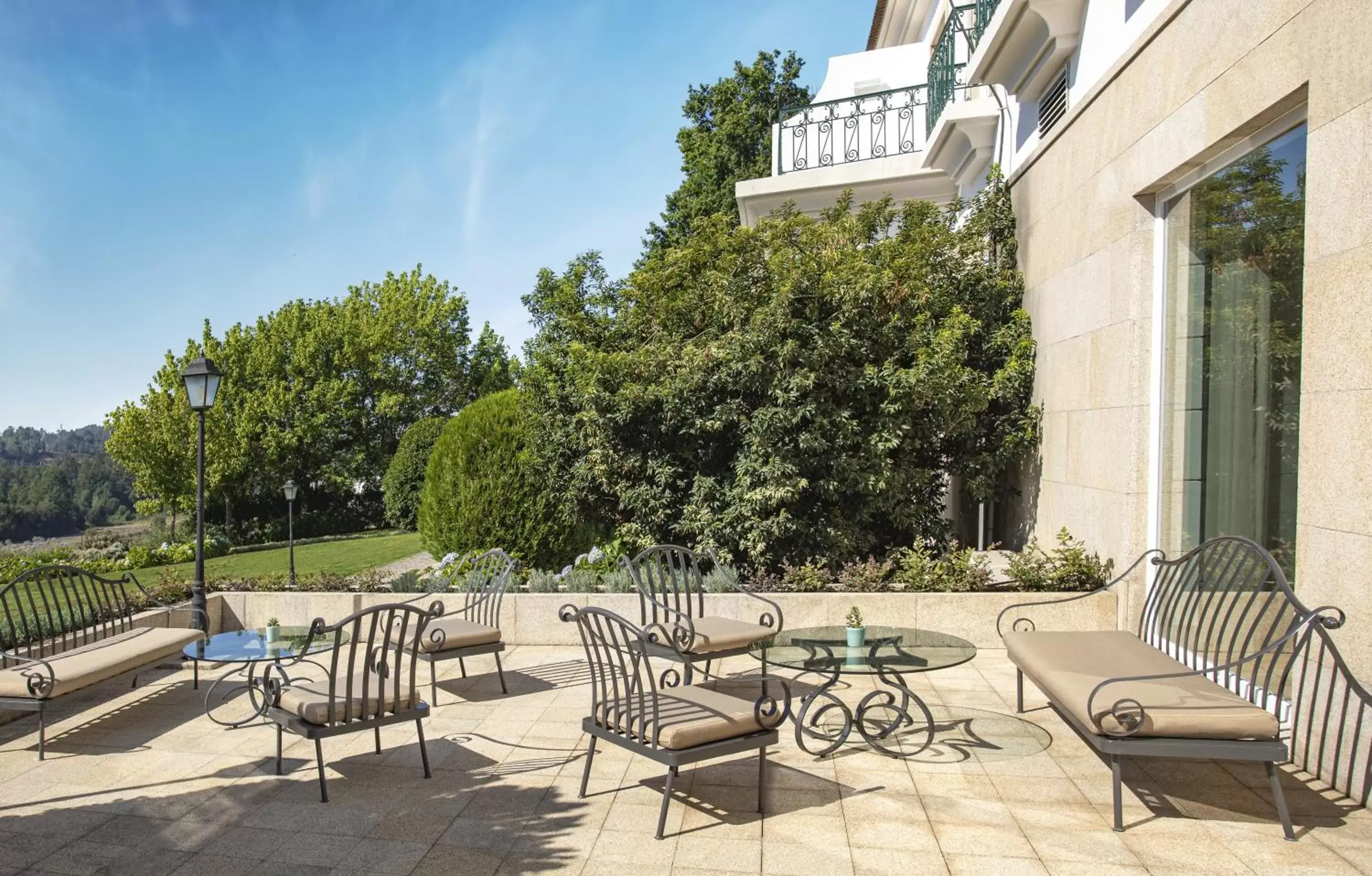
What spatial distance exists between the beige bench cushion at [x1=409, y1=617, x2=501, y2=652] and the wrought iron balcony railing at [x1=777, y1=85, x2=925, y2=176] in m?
9.27

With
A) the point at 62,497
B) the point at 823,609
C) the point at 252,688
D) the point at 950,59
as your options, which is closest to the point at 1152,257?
the point at 823,609

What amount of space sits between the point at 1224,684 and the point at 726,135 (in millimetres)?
19538

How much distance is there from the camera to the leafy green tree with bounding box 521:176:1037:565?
820cm

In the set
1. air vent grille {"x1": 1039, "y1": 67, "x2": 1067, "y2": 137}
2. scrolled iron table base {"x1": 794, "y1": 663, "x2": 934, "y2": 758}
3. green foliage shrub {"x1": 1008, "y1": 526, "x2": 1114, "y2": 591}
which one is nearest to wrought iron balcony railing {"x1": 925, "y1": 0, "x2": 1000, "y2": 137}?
air vent grille {"x1": 1039, "y1": 67, "x2": 1067, "y2": 137}

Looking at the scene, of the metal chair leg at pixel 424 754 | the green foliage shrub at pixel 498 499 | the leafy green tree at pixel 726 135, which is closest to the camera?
the metal chair leg at pixel 424 754

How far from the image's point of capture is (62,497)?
53125 millimetres

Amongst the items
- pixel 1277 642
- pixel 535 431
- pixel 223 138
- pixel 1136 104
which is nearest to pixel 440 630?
pixel 535 431

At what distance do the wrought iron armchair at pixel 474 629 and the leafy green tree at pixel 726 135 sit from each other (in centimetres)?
1515

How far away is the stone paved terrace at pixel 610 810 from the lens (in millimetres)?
3439

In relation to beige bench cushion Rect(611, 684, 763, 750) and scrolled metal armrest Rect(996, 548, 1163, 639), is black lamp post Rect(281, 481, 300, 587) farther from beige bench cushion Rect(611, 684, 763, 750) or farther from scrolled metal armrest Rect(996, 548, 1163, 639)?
scrolled metal armrest Rect(996, 548, 1163, 639)

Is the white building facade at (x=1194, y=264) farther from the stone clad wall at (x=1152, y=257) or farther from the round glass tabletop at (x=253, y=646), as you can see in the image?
the round glass tabletop at (x=253, y=646)

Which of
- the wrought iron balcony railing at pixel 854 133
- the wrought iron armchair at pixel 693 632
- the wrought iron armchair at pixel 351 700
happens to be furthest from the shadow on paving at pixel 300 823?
the wrought iron balcony railing at pixel 854 133

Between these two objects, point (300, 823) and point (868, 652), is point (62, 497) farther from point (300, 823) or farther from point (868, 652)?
point (868, 652)

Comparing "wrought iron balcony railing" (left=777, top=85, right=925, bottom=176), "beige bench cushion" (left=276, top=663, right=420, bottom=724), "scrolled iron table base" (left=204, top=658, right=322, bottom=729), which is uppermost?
"wrought iron balcony railing" (left=777, top=85, right=925, bottom=176)
